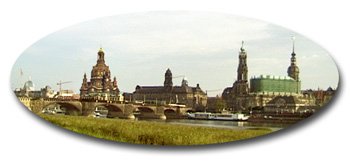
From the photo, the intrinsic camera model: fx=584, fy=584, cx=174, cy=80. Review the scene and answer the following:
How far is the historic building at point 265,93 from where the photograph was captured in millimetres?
9141

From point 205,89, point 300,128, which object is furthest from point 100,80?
point 300,128

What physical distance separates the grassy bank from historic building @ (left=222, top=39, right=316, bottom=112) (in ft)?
3.15

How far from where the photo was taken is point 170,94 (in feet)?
31.1

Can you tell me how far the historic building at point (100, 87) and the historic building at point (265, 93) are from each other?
181 centimetres

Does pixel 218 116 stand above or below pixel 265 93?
below

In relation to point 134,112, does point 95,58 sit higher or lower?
higher

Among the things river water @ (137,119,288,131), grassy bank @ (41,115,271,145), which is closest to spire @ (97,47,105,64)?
grassy bank @ (41,115,271,145)

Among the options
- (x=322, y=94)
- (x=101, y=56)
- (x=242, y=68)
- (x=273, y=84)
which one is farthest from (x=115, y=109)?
(x=322, y=94)

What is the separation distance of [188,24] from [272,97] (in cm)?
279

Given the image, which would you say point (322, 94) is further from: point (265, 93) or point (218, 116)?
point (218, 116)

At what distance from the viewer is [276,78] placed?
944 cm

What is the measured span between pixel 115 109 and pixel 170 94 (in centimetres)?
94

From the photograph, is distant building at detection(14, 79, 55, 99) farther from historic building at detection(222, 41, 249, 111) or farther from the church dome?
historic building at detection(222, 41, 249, 111)

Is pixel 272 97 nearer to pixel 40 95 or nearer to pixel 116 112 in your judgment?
pixel 116 112
